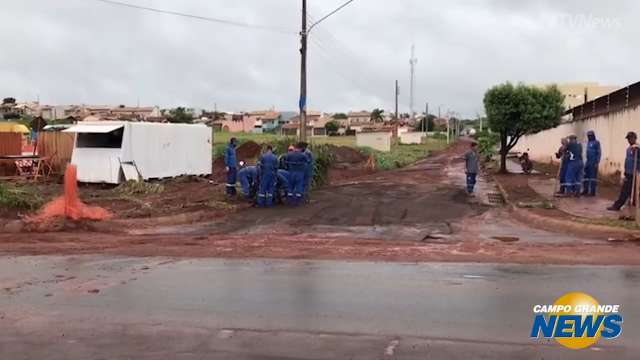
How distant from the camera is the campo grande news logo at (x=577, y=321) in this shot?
19.8 feet

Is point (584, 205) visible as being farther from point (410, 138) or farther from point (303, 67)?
point (410, 138)

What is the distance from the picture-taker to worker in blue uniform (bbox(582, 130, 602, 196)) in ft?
62.5

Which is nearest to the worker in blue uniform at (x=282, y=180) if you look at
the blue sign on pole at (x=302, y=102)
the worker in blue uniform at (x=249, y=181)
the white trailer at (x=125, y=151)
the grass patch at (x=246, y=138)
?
the worker in blue uniform at (x=249, y=181)

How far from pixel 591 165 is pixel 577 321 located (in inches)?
550

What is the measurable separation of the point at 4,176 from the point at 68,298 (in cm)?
2051

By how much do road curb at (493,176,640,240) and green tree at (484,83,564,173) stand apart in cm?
1243

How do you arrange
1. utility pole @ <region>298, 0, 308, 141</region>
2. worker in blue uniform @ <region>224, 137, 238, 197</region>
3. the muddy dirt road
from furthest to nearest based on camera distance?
utility pole @ <region>298, 0, 308, 141</region> → worker in blue uniform @ <region>224, 137, 238, 197</region> → the muddy dirt road

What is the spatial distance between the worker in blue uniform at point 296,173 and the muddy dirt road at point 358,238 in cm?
45

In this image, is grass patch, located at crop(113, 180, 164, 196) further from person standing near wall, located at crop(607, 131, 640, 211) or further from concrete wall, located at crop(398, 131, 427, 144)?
concrete wall, located at crop(398, 131, 427, 144)

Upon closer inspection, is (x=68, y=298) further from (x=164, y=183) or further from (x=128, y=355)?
(x=164, y=183)

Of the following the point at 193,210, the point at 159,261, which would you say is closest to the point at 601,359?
the point at 159,261

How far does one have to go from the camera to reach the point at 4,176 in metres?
26.3

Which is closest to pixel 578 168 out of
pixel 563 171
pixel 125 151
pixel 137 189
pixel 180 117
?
pixel 563 171

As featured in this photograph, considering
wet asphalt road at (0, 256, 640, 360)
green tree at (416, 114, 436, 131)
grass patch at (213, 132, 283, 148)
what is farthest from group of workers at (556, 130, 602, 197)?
green tree at (416, 114, 436, 131)
